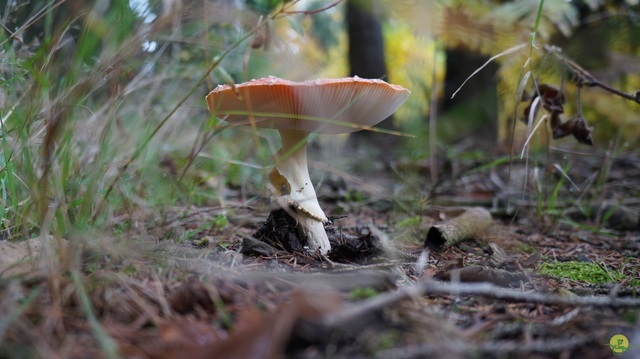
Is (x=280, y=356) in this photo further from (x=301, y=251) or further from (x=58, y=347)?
(x=301, y=251)

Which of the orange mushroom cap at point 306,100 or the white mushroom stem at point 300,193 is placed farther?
the white mushroom stem at point 300,193

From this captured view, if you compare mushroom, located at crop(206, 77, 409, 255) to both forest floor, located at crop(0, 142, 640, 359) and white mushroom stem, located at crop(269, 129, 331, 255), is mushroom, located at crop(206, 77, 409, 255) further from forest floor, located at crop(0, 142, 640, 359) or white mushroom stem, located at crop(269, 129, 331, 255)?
forest floor, located at crop(0, 142, 640, 359)

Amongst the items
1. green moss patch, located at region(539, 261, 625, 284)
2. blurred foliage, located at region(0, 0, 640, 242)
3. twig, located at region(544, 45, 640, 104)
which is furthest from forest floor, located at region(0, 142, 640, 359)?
twig, located at region(544, 45, 640, 104)

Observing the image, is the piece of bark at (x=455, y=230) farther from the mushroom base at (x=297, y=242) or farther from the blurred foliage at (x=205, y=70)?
the blurred foliage at (x=205, y=70)

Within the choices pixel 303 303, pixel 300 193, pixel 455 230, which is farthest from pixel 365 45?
pixel 303 303

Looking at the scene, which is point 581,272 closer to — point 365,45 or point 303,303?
point 303,303

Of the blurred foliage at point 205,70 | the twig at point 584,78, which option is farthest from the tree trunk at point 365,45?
the twig at point 584,78
